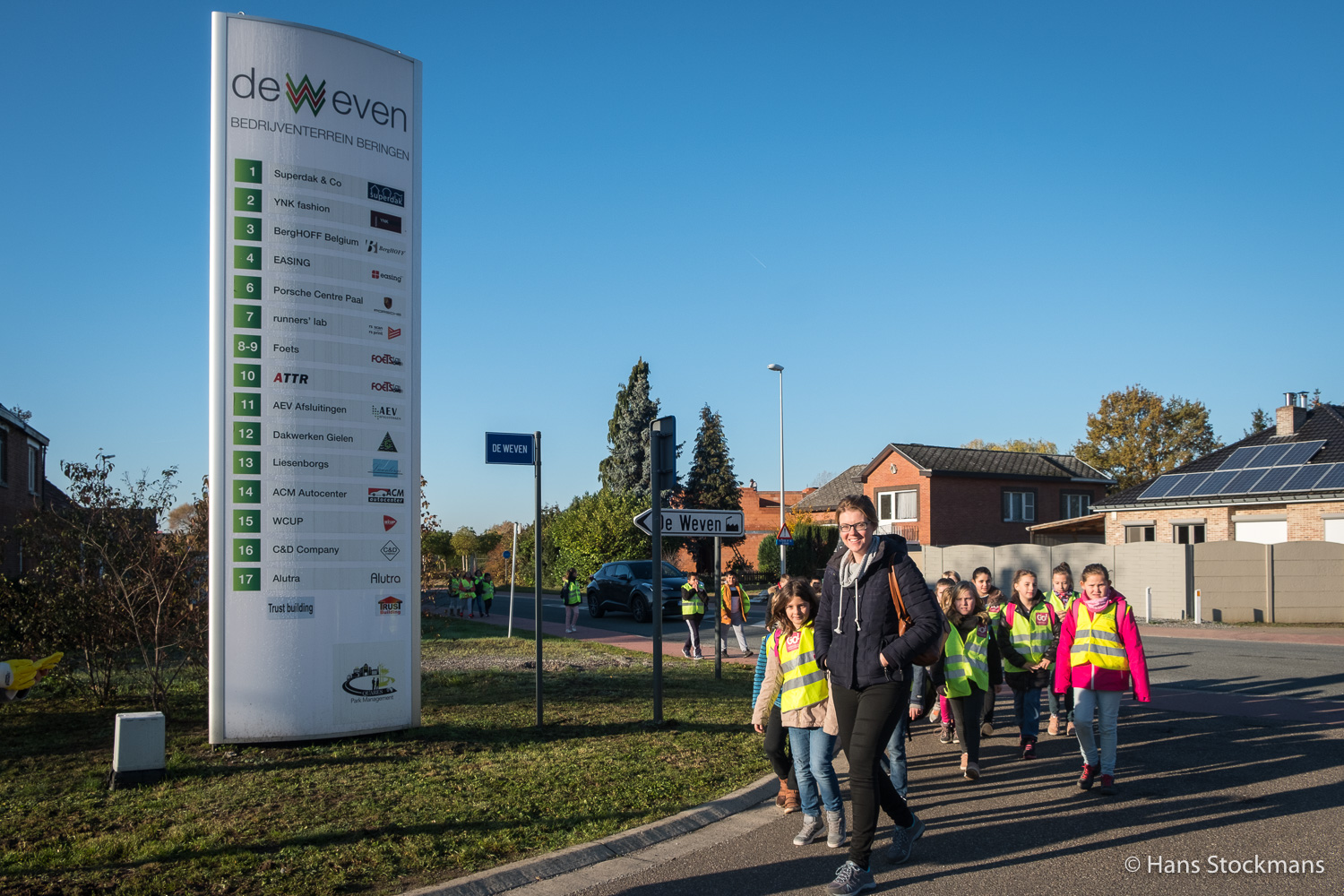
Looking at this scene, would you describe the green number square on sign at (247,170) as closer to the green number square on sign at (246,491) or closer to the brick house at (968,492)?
the green number square on sign at (246,491)

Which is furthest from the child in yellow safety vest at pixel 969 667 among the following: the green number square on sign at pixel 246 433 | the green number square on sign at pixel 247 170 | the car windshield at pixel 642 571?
the car windshield at pixel 642 571

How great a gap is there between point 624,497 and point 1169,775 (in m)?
35.9

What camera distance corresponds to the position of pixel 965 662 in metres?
7.00

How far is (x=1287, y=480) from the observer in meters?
27.4

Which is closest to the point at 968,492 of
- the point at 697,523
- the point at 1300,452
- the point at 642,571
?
the point at 1300,452

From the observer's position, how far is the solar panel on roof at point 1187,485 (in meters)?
29.8

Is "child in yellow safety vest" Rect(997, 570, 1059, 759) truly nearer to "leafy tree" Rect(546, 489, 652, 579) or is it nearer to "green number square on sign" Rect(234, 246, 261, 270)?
"green number square on sign" Rect(234, 246, 261, 270)

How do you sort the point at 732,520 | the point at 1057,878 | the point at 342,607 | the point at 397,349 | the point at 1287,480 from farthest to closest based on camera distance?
the point at 1287,480, the point at 732,520, the point at 397,349, the point at 342,607, the point at 1057,878

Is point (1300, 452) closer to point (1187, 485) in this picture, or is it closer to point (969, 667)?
point (1187, 485)

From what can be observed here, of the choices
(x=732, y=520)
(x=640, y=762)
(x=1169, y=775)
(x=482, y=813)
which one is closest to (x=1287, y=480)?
(x=732, y=520)

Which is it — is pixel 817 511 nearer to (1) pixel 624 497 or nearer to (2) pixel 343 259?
(1) pixel 624 497

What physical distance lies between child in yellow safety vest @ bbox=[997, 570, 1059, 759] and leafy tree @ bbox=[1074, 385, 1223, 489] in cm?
4862

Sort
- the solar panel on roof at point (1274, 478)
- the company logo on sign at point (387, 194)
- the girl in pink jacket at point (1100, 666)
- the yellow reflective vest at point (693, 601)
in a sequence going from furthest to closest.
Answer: the solar panel on roof at point (1274, 478), the yellow reflective vest at point (693, 601), the company logo on sign at point (387, 194), the girl in pink jacket at point (1100, 666)

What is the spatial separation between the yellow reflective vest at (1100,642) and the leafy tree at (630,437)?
149 ft
